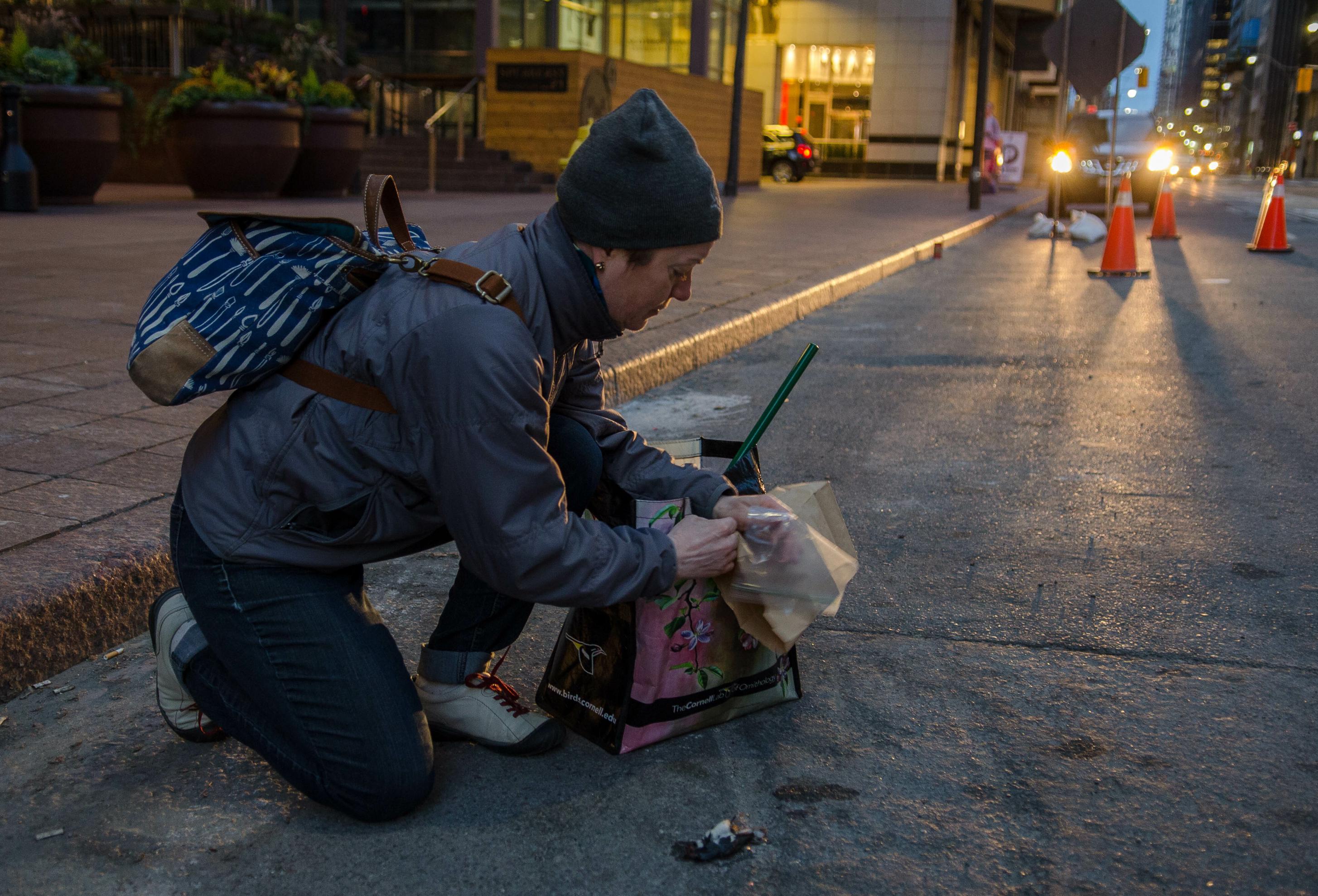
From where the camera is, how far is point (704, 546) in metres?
2.07

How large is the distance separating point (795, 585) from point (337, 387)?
2.79ft

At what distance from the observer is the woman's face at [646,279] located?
78.8 inches

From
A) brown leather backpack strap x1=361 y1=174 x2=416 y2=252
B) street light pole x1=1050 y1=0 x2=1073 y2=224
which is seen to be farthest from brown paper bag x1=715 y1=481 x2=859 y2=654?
street light pole x1=1050 y1=0 x2=1073 y2=224

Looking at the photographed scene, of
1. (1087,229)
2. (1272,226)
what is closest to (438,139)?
(1087,229)

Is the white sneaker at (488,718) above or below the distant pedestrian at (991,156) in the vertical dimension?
below

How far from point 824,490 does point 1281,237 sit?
12711 mm

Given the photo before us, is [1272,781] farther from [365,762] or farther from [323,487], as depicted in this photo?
[323,487]

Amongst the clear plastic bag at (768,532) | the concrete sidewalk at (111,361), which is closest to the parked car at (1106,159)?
the concrete sidewalk at (111,361)

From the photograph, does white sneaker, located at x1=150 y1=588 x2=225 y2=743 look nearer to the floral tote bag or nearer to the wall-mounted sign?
the floral tote bag

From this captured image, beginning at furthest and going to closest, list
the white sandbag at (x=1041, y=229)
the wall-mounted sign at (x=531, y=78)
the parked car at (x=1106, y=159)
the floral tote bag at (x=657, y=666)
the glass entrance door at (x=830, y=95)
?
the glass entrance door at (x=830, y=95)
the wall-mounted sign at (x=531, y=78)
the parked car at (x=1106, y=159)
the white sandbag at (x=1041, y=229)
the floral tote bag at (x=657, y=666)

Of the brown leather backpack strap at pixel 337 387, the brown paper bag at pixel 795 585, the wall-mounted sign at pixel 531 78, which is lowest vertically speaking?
the brown paper bag at pixel 795 585

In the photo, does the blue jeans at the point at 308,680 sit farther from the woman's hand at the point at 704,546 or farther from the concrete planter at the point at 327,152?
the concrete planter at the point at 327,152

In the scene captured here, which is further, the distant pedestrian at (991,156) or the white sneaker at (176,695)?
the distant pedestrian at (991,156)

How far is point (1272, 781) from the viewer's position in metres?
2.15
